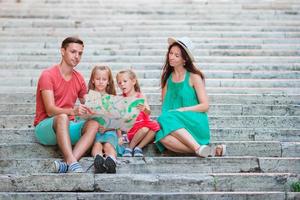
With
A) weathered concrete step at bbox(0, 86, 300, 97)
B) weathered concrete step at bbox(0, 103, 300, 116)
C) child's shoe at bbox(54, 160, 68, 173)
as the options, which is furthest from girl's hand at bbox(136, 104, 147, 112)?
weathered concrete step at bbox(0, 86, 300, 97)

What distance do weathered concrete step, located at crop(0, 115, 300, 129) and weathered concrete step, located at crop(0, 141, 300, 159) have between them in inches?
26.5

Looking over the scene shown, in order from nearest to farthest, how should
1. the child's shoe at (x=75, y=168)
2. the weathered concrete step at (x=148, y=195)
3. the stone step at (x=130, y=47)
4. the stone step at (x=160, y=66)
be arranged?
the weathered concrete step at (x=148, y=195), the child's shoe at (x=75, y=168), the stone step at (x=160, y=66), the stone step at (x=130, y=47)

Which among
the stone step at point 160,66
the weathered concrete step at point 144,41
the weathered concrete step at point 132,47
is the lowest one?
the stone step at point 160,66

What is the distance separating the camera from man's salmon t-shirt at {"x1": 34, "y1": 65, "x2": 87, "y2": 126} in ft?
18.8

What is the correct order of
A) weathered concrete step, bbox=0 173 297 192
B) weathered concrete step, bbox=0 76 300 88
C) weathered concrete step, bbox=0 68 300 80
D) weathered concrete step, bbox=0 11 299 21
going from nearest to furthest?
weathered concrete step, bbox=0 173 297 192 → weathered concrete step, bbox=0 76 300 88 → weathered concrete step, bbox=0 68 300 80 → weathered concrete step, bbox=0 11 299 21

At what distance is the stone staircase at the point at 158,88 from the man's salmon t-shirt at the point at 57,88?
1.10 feet

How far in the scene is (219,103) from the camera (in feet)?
24.0

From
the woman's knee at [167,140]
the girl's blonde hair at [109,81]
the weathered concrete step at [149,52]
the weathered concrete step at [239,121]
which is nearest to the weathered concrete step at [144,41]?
the weathered concrete step at [149,52]

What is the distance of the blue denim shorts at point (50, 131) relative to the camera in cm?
553

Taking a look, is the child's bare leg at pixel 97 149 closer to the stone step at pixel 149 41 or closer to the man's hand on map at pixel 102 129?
the man's hand on map at pixel 102 129

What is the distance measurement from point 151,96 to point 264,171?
2.22 m

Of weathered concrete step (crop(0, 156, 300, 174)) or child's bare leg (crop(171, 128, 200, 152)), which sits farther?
child's bare leg (crop(171, 128, 200, 152))

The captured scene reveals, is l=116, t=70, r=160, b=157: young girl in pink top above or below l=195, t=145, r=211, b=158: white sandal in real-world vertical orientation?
above

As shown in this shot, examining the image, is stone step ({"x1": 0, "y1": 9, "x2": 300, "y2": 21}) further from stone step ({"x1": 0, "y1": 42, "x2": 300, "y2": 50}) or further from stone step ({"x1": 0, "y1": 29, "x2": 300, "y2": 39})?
stone step ({"x1": 0, "y1": 42, "x2": 300, "y2": 50})
